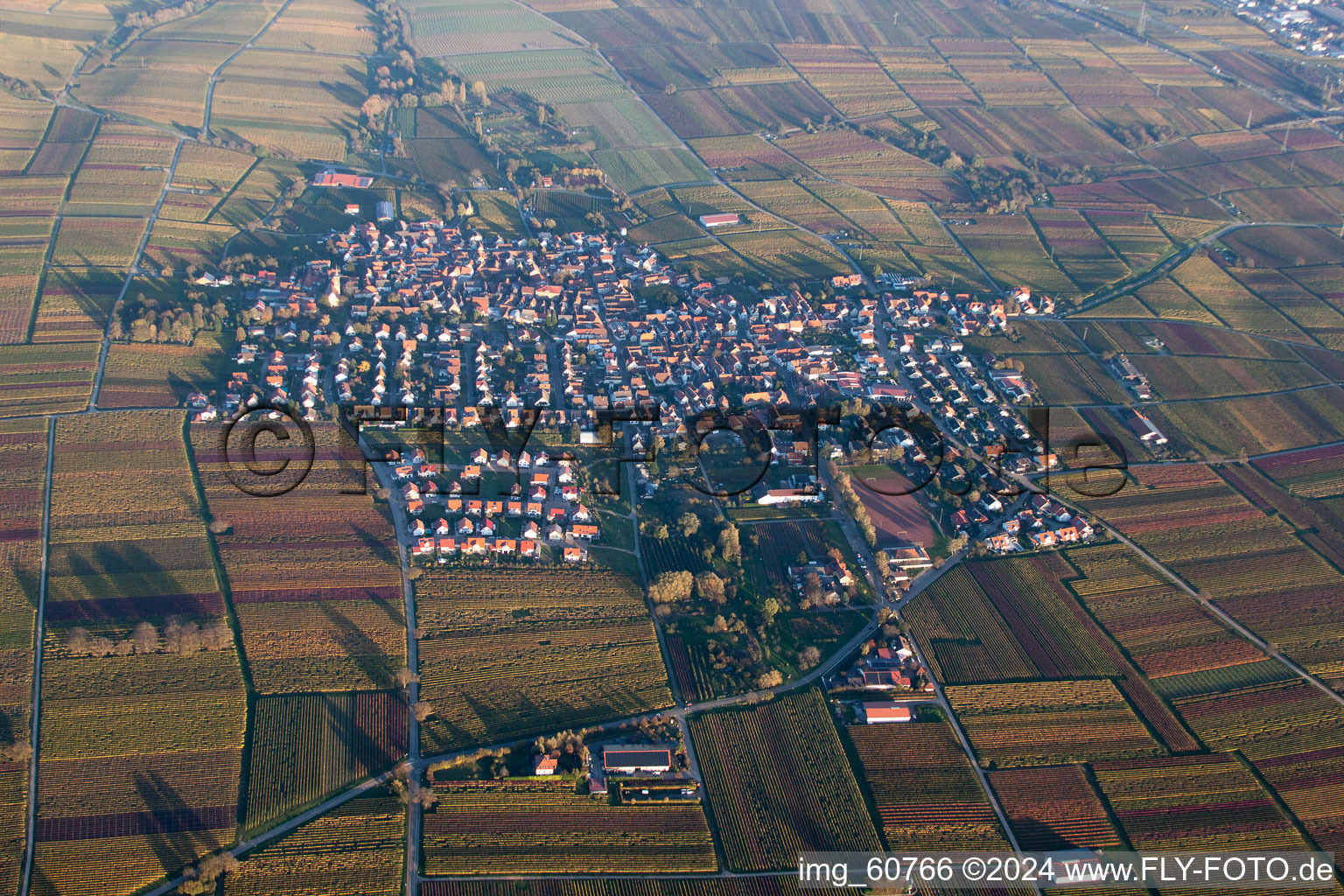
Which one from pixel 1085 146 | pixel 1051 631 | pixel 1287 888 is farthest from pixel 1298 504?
pixel 1085 146

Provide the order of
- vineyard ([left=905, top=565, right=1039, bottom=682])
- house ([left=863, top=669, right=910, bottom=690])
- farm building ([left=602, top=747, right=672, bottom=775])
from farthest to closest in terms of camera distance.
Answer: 1. vineyard ([left=905, top=565, right=1039, bottom=682])
2. house ([left=863, top=669, right=910, bottom=690])
3. farm building ([left=602, top=747, right=672, bottom=775])

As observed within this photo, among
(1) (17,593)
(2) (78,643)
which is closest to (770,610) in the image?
(2) (78,643)

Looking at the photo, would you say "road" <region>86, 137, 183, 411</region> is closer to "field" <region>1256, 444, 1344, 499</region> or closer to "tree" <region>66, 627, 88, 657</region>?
"tree" <region>66, 627, 88, 657</region>

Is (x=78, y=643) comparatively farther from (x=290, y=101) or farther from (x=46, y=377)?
(x=290, y=101)

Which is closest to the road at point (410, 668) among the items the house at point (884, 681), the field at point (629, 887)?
the field at point (629, 887)

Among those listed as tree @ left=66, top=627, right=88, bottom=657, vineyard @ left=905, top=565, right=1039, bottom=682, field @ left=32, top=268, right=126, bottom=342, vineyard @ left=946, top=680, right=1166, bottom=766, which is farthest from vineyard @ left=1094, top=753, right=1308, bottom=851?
field @ left=32, top=268, right=126, bottom=342

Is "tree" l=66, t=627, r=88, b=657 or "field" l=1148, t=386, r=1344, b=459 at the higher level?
"field" l=1148, t=386, r=1344, b=459

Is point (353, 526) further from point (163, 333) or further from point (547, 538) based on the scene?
point (163, 333)
